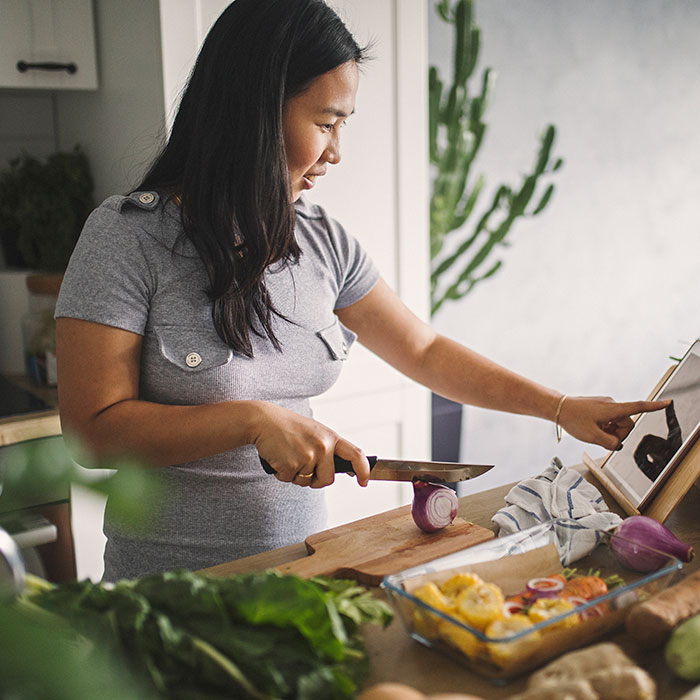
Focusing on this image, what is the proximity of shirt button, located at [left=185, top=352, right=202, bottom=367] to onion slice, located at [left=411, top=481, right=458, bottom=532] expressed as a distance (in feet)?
1.20

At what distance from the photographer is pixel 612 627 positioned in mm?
769

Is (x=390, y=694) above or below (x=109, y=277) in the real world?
below

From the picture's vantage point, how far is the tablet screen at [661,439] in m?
1.08

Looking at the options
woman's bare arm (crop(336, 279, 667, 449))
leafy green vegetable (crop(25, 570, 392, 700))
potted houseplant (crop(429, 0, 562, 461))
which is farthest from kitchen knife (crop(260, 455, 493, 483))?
potted houseplant (crop(429, 0, 562, 461))

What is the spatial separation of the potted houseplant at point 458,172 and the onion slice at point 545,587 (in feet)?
5.82

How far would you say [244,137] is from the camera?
45.3 inches

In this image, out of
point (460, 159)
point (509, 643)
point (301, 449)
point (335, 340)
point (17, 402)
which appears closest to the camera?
point (509, 643)

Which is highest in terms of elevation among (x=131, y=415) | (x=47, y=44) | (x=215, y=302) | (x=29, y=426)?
(x=47, y=44)

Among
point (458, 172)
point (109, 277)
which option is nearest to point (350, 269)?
point (109, 277)

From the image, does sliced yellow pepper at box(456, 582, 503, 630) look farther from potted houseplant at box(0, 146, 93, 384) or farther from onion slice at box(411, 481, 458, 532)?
potted houseplant at box(0, 146, 93, 384)

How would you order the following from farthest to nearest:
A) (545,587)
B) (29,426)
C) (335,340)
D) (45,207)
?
(45,207)
(29,426)
(335,340)
(545,587)

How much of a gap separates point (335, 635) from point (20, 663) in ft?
1.19

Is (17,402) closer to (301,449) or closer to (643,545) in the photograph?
(301,449)

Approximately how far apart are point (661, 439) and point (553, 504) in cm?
20
